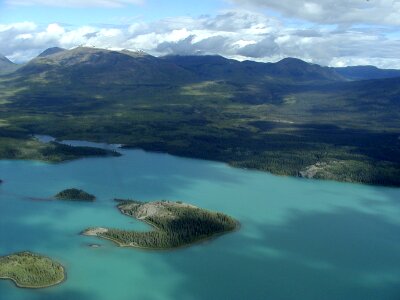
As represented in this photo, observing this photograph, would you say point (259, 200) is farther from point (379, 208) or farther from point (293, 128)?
point (293, 128)

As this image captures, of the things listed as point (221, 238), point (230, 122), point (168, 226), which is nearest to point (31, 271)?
point (168, 226)

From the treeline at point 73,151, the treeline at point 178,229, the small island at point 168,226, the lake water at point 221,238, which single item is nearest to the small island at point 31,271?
the lake water at point 221,238

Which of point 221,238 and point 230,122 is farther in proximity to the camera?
point 230,122

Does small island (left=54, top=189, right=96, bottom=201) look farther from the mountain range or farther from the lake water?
the mountain range

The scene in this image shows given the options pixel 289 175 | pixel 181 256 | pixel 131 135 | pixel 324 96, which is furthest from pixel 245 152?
pixel 324 96

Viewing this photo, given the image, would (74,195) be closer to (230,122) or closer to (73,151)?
(73,151)

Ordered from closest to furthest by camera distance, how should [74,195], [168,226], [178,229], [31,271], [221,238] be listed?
[31,271] < [221,238] < [178,229] < [168,226] < [74,195]
